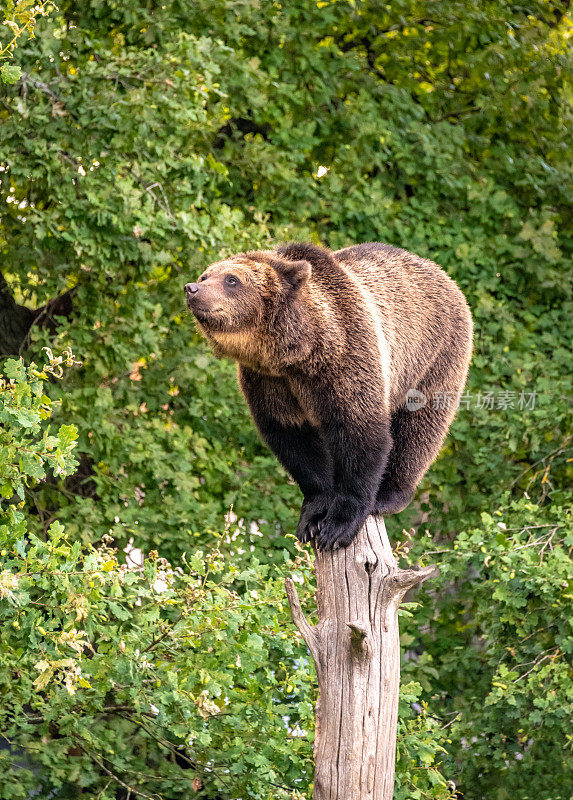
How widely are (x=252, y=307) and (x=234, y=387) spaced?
3161mm

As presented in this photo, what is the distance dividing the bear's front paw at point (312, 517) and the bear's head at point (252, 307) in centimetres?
65

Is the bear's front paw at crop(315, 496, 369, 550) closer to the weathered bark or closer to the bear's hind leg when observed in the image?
the weathered bark

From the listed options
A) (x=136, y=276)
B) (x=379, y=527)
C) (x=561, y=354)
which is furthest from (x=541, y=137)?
(x=379, y=527)

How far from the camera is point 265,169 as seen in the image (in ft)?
24.9

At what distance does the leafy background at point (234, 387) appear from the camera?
4.91 meters

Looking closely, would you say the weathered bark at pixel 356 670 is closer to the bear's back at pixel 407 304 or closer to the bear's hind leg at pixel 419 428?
the bear's hind leg at pixel 419 428

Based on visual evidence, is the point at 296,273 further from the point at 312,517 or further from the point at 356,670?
the point at 356,670

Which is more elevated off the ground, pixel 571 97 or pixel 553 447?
pixel 571 97

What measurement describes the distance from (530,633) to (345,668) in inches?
115

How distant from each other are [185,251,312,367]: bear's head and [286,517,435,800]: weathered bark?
0.86 metres

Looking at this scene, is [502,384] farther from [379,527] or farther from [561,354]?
[379,527]

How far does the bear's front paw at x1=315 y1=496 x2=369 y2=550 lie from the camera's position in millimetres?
3953

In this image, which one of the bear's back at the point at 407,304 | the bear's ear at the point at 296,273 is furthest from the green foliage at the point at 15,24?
the bear's back at the point at 407,304

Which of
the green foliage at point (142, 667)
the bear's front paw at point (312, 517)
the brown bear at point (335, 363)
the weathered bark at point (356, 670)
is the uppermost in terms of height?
the brown bear at point (335, 363)
